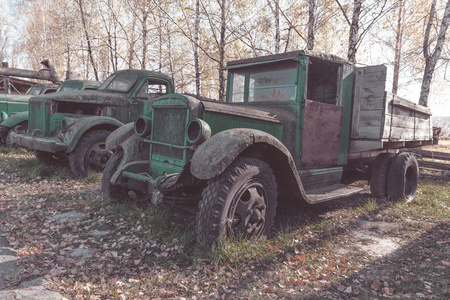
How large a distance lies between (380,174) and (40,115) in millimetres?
6912

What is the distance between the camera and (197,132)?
334cm

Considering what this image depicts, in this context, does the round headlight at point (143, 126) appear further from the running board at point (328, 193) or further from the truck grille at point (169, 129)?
the running board at point (328, 193)

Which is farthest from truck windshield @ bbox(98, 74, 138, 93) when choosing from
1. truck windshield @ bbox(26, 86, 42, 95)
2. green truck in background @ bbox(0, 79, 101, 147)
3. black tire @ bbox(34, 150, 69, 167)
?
truck windshield @ bbox(26, 86, 42, 95)

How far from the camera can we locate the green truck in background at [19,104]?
8.63 metres

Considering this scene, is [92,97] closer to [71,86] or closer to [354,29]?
[71,86]

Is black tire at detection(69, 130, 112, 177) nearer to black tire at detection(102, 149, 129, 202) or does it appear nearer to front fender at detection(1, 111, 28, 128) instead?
black tire at detection(102, 149, 129, 202)

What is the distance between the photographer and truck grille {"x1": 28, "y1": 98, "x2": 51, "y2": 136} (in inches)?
260

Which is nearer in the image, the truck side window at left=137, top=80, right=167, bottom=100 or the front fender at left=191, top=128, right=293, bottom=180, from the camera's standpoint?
the front fender at left=191, top=128, right=293, bottom=180

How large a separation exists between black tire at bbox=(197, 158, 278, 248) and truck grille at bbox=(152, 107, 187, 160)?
0.82 m

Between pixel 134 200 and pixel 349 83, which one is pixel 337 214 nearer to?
pixel 349 83

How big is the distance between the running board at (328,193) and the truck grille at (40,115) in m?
5.63

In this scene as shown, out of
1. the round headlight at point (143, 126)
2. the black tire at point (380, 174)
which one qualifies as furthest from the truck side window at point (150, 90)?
the black tire at point (380, 174)

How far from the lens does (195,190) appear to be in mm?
3719

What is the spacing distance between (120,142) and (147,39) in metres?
13.3
